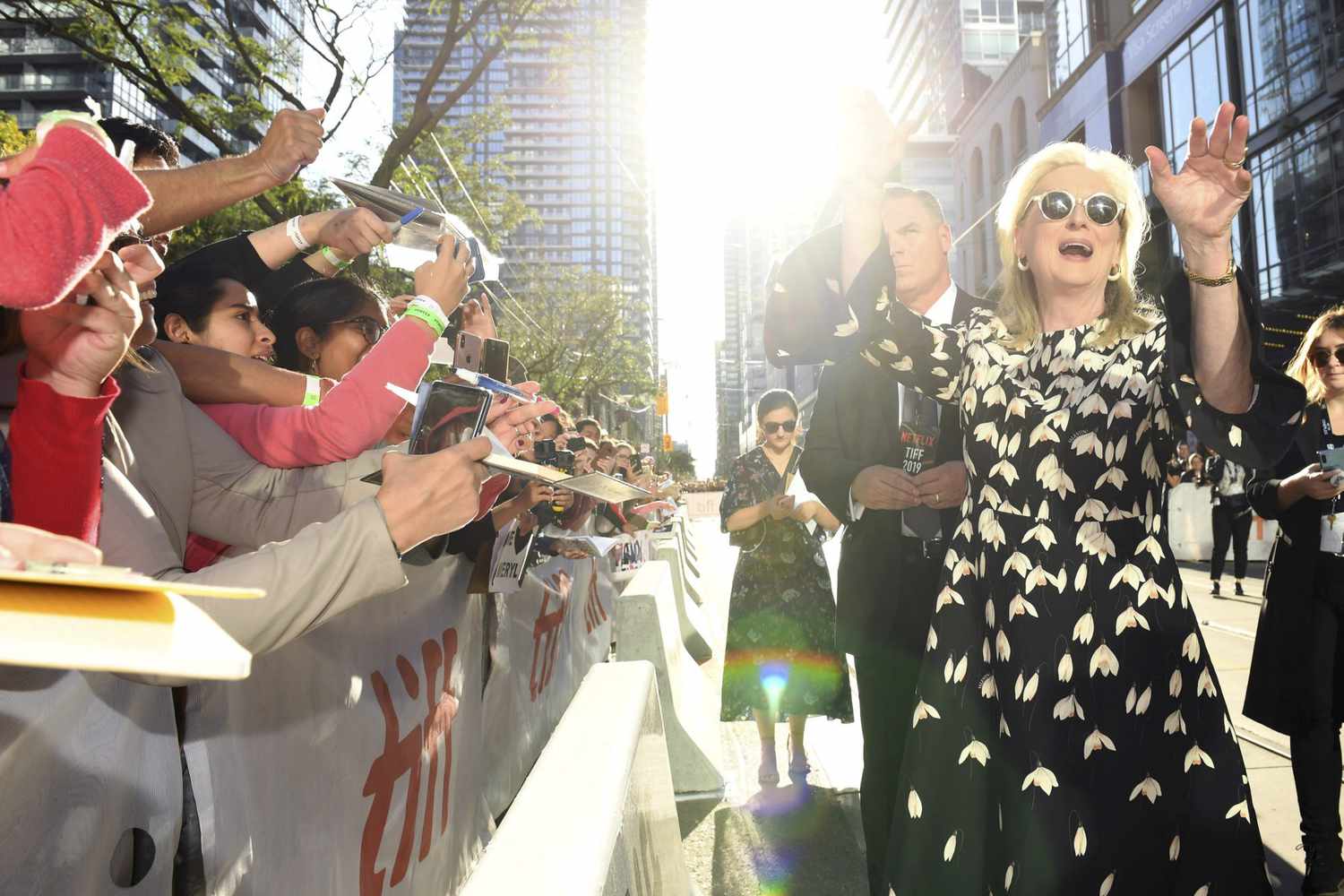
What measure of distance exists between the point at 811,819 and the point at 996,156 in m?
42.1

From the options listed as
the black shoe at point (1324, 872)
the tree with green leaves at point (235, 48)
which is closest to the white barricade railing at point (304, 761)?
the black shoe at point (1324, 872)

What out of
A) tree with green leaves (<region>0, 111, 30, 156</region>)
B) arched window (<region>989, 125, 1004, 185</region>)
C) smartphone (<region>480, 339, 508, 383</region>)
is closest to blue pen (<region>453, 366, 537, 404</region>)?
smartphone (<region>480, 339, 508, 383</region>)

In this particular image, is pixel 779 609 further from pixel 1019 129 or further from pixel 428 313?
pixel 1019 129

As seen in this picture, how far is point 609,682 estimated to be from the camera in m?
1.90

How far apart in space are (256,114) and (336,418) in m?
14.4

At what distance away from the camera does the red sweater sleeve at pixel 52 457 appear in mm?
1449

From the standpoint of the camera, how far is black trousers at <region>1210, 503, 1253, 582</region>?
11.3 metres

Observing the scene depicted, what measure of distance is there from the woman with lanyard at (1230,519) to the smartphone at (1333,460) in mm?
8355

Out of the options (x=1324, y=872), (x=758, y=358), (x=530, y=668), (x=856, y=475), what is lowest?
(x=1324, y=872)

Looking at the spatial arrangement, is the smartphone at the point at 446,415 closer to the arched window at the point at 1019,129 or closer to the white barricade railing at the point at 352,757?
the white barricade railing at the point at 352,757

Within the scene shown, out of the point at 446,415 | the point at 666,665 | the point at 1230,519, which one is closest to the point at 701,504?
the point at 1230,519

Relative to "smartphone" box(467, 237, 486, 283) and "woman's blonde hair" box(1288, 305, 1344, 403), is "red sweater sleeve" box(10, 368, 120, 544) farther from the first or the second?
"woman's blonde hair" box(1288, 305, 1344, 403)

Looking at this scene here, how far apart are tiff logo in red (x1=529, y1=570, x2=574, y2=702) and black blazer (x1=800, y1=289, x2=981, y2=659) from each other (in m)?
1.65

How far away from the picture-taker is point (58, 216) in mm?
1163
